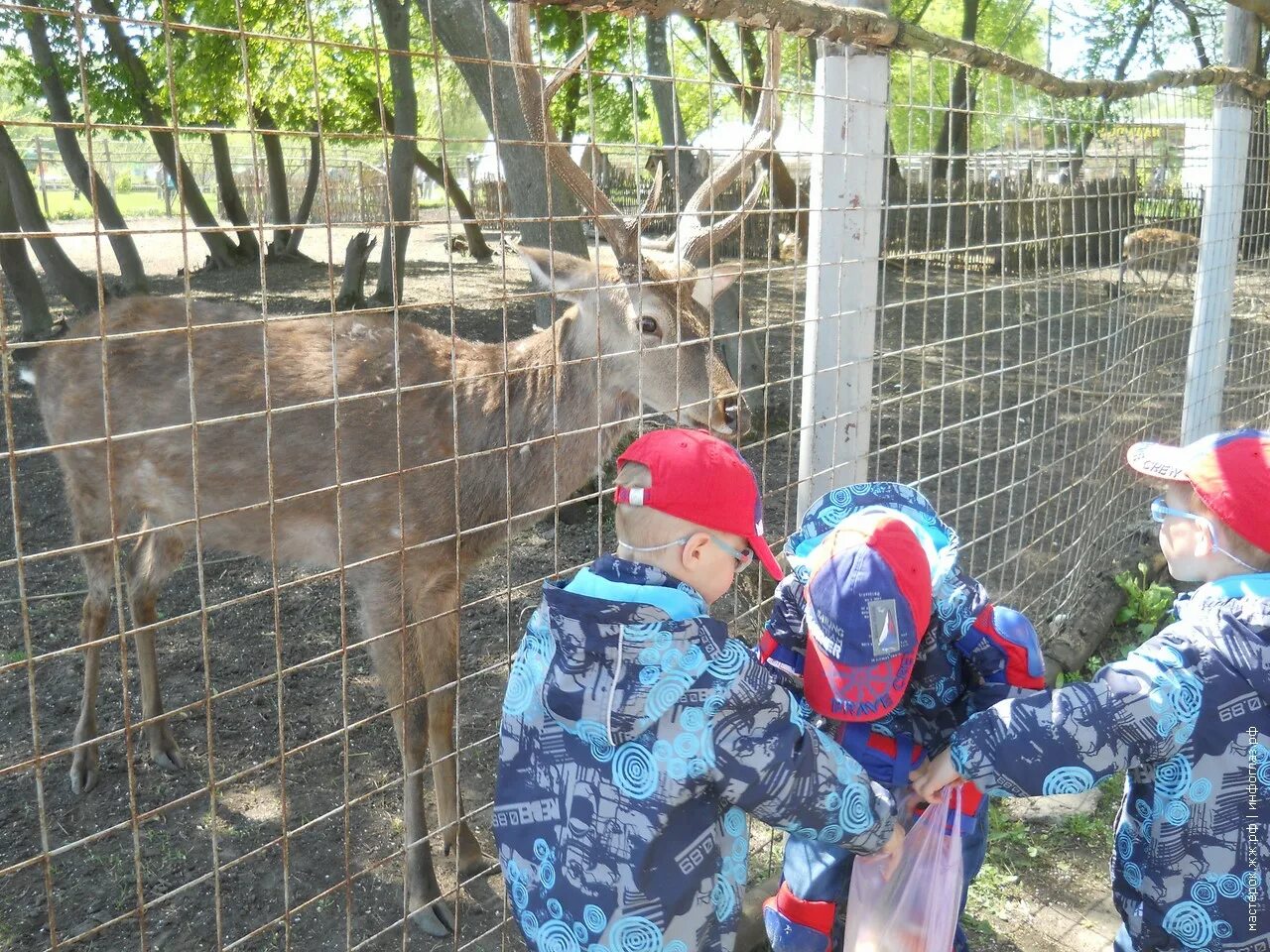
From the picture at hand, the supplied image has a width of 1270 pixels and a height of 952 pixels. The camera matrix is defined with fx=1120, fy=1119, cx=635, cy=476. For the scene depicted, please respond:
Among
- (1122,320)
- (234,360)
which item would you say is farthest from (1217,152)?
→ (234,360)

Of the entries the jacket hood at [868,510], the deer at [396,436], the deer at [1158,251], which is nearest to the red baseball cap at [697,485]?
the jacket hood at [868,510]

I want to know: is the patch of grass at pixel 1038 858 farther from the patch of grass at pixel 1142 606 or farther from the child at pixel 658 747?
the child at pixel 658 747

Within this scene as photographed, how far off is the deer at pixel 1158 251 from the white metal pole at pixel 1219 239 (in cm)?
11

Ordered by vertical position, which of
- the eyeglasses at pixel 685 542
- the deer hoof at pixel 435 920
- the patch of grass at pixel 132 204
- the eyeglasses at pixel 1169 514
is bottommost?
the deer hoof at pixel 435 920

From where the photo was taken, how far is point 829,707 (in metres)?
2.06

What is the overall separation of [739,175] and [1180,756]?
2100 mm

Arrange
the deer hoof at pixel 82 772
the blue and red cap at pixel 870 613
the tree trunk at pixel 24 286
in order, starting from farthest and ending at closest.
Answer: the tree trunk at pixel 24 286 < the deer hoof at pixel 82 772 < the blue and red cap at pixel 870 613

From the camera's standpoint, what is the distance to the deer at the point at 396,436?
3607 millimetres

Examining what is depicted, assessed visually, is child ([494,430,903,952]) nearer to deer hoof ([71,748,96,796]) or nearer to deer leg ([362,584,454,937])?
deer leg ([362,584,454,937])

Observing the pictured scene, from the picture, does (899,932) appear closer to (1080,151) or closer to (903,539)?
(903,539)

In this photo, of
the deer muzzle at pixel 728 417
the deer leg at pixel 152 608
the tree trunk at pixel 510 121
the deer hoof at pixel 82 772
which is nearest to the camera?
the deer muzzle at pixel 728 417

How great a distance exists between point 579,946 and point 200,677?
11.3ft

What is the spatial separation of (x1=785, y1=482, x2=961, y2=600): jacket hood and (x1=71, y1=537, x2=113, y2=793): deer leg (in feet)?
9.40

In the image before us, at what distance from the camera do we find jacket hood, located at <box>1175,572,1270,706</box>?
2.04 meters
